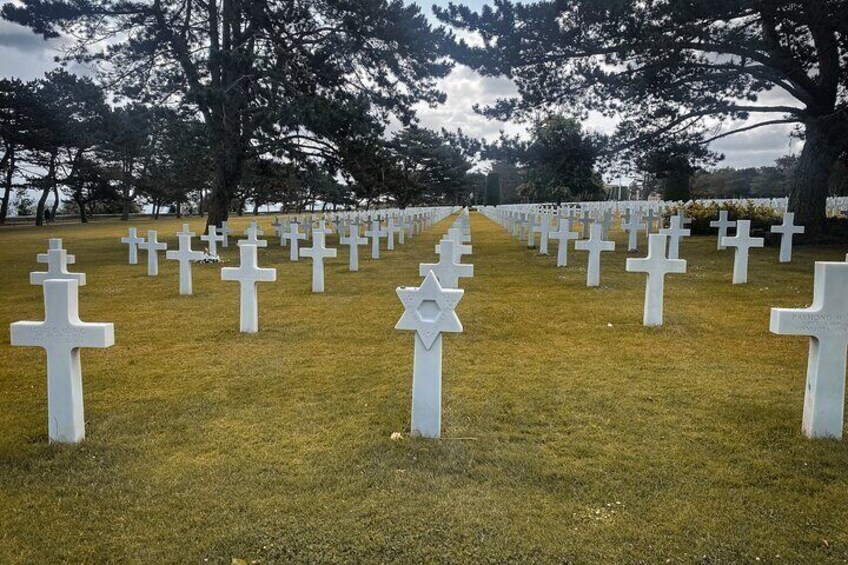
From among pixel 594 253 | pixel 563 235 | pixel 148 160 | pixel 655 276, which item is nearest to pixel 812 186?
pixel 563 235

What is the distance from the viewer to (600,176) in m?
16.4

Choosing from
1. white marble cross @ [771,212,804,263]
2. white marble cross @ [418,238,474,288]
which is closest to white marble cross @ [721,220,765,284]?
white marble cross @ [771,212,804,263]

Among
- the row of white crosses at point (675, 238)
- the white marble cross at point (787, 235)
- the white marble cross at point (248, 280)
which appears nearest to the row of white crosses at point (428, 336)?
the white marble cross at point (248, 280)

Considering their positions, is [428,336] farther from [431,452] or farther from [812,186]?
[812,186]

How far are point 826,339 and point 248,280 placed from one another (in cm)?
559

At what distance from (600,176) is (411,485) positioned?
14.8 meters

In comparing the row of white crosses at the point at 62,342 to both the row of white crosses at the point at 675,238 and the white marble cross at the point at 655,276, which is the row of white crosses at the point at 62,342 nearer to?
the white marble cross at the point at 655,276

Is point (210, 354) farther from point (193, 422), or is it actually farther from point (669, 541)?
point (669, 541)

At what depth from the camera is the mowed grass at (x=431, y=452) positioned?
2.64 metres

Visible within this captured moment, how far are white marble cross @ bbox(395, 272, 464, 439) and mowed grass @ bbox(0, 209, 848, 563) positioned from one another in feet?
0.67

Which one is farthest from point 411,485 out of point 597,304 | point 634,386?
point 597,304

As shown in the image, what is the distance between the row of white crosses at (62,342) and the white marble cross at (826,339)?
4.22 m

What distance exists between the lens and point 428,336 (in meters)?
3.64

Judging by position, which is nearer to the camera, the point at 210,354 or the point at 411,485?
the point at 411,485
